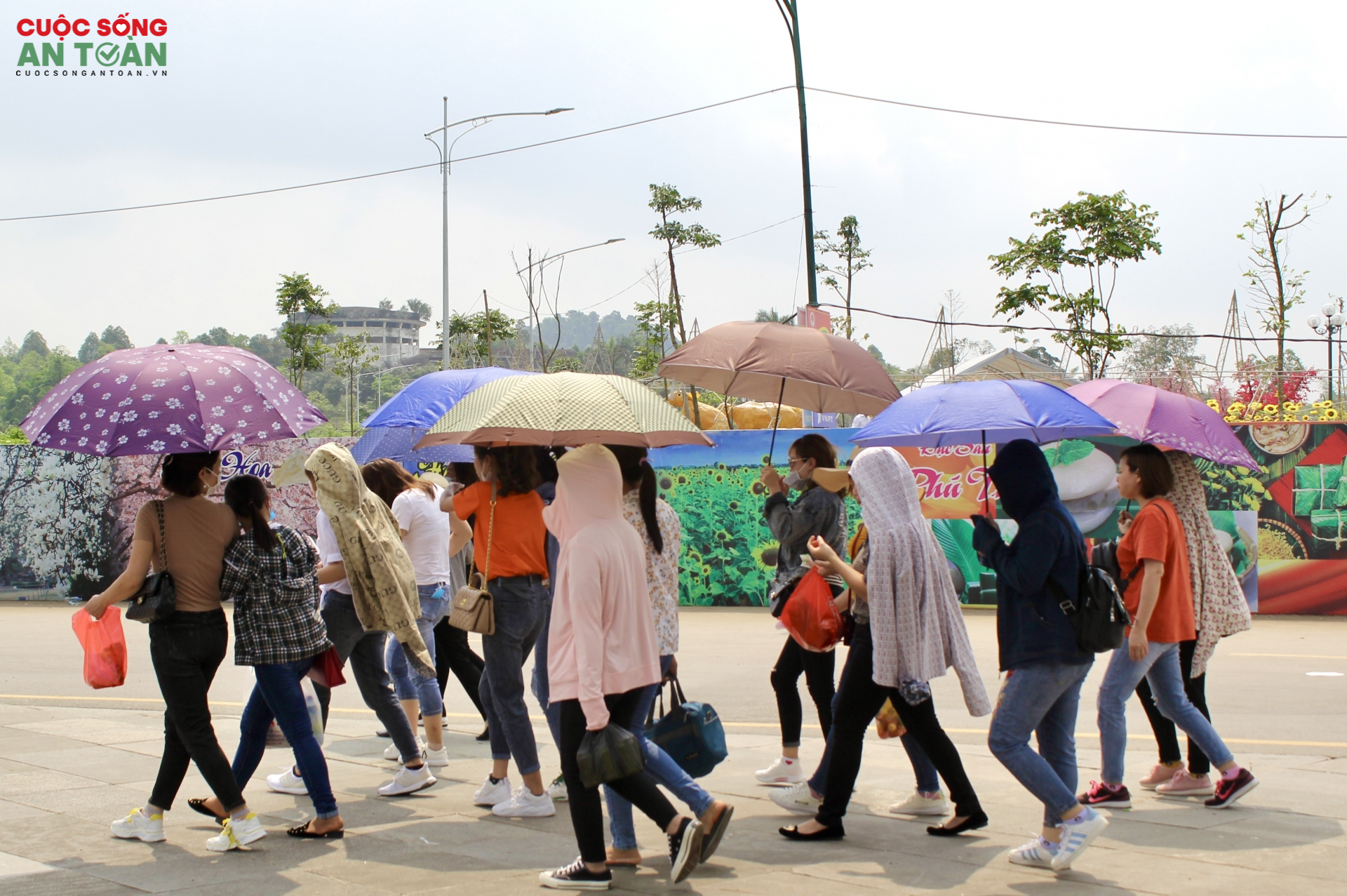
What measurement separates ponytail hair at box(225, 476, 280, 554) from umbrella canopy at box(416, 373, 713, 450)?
82cm

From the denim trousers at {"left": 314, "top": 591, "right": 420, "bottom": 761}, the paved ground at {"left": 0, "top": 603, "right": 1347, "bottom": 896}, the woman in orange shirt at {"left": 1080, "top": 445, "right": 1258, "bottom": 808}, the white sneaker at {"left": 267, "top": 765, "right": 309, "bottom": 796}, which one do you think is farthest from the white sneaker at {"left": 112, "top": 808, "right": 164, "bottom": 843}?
the woman in orange shirt at {"left": 1080, "top": 445, "right": 1258, "bottom": 808}

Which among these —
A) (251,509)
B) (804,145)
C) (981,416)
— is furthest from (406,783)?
(804,145)

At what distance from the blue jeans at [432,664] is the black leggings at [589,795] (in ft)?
7.56

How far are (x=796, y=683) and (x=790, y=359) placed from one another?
1668 mm

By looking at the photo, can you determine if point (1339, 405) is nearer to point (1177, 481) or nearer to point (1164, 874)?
point (1177, 481)

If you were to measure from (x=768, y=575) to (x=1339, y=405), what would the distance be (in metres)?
10.3

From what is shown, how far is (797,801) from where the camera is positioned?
5.89m

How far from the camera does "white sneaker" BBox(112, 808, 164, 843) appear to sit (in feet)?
17.7

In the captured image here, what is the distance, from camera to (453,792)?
638 cm

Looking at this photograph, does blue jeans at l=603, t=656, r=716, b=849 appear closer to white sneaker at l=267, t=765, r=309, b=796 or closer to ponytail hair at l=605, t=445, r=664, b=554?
ponytail hair at l=605, t=445, r=664, b=554

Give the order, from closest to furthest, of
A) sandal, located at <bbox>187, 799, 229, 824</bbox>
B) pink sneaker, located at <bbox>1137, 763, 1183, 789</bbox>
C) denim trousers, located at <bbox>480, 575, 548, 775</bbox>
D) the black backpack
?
the black backpack, sandal, located at <bbox>187, 799, 229, 824</bbox>, denim trousers, located at <bbox>480, 575, 548, 775</bbox>, pink sneaker, located at <bbox>1137, 763, 1183, 789</bbox>

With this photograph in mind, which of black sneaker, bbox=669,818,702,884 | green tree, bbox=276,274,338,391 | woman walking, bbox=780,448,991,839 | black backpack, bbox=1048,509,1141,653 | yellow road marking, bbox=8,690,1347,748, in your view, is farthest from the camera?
green tree, bbox=276,274,338,391

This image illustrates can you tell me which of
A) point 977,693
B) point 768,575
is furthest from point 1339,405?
point 977,693

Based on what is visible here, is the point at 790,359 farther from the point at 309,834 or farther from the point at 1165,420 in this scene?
the point at 309,834
